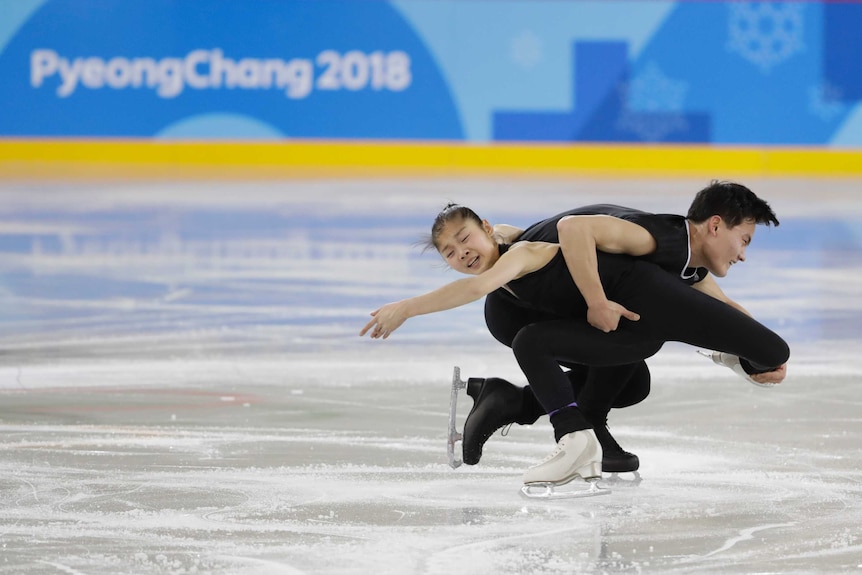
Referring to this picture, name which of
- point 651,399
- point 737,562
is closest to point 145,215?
point 651,399

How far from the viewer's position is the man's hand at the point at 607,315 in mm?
3133

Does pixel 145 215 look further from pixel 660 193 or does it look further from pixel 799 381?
pixel 799 381

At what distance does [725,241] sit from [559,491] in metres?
0.70

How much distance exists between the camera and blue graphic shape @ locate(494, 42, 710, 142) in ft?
46.5

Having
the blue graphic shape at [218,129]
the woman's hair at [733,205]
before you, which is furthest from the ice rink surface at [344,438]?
the blue graphic shape at [218,129]

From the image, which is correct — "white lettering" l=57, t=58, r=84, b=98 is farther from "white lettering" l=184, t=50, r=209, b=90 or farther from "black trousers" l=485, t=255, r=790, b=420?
"black trousers" l=485, t=255, r=790, b=420

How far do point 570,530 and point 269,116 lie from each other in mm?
11722

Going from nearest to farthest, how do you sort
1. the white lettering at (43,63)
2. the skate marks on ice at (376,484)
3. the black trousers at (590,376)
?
the skate marks on ice at (376,484)
the black trousers at (590,376)
the white lettering at (43,63)

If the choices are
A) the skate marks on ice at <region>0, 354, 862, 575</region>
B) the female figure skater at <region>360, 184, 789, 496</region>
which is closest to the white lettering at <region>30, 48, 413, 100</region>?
the skate marks on ice at <region>0, 354, 862, 575</region>

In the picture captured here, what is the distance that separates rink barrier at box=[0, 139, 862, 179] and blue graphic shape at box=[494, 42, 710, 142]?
15cm

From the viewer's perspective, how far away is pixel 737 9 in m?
14.2

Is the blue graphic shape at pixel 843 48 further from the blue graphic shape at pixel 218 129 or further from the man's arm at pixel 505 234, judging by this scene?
the man's arm at pixel 505 234

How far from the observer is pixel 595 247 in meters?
3.19

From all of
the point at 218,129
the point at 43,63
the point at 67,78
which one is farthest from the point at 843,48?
the point at 43,63
